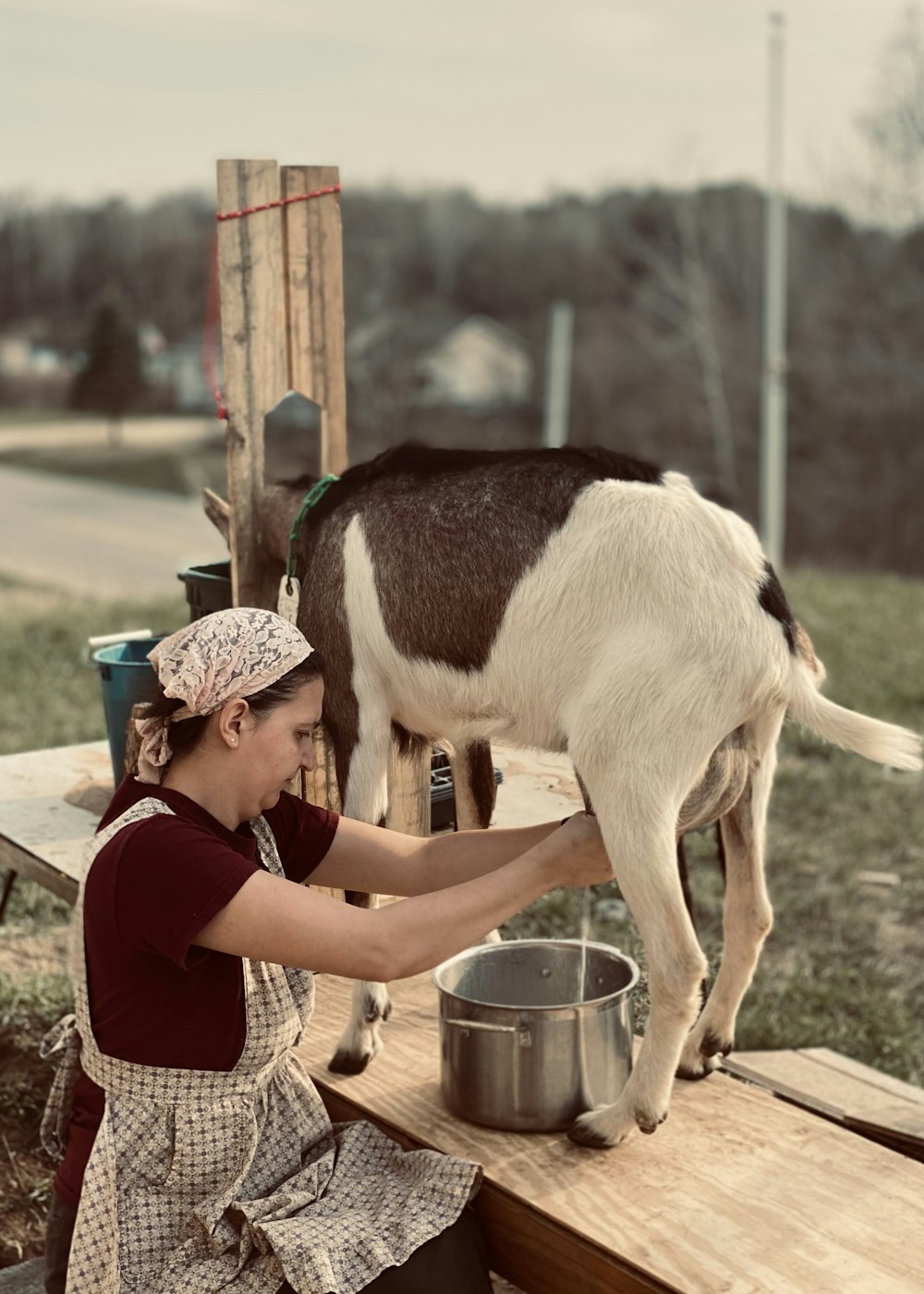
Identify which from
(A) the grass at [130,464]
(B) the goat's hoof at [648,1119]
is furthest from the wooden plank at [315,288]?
(A) the grass at [130,464]

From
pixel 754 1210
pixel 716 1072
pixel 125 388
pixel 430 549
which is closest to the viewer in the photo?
pixel 754 1210

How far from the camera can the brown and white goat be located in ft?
8.77

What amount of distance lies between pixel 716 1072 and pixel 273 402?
211 centimetres

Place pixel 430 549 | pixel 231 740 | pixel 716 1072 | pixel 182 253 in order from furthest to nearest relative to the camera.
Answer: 1. pixel 182 253
2. pixel 716 1072
3. pixel 430 549
4. pixel 231 740

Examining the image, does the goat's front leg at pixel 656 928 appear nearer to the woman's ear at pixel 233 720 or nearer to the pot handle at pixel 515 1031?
the pot handle at pixel 515 1031

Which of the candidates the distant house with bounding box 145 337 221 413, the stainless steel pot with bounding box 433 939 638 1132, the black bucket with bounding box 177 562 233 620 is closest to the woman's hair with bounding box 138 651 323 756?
the stainless steel pot with bounding box 433 939 638 1132

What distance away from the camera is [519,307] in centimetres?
5716

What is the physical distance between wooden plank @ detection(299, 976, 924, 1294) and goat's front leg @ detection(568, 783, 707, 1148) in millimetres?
166

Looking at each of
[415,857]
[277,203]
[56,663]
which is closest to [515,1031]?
[415,857]

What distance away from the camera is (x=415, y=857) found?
9.59 ft

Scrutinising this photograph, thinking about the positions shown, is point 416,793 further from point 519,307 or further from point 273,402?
point 519,307

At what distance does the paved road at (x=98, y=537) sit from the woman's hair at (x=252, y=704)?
13322mm

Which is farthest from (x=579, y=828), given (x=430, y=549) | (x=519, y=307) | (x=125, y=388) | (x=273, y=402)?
(x=519, y=307)

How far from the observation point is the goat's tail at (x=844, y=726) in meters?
2.71
